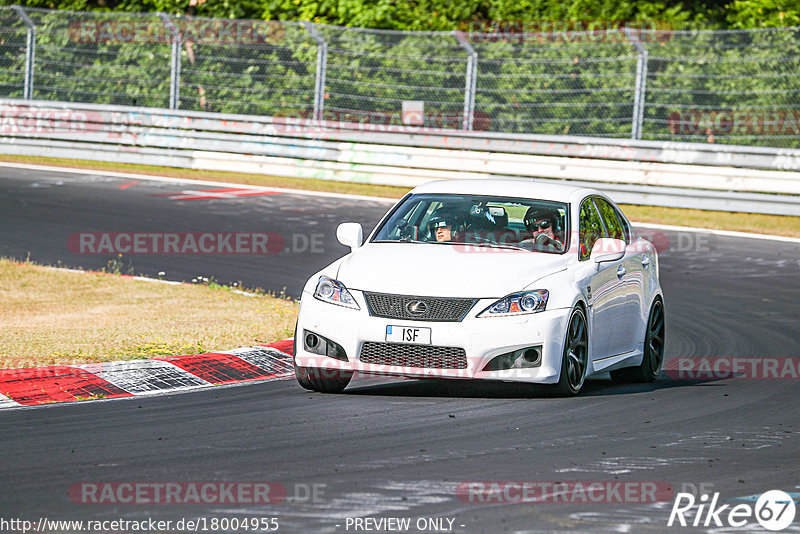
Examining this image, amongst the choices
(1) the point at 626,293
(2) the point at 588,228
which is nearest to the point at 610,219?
(2) the point at 588,228

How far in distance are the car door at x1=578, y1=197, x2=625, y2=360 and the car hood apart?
0.31 m

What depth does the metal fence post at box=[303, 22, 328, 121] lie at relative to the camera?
24.7 m

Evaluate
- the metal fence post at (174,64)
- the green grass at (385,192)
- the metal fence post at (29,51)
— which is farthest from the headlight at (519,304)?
the metal fence post at (29,51)

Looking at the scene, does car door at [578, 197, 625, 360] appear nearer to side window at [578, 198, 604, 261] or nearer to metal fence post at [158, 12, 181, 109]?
side window at [578, 198, 604, 261]

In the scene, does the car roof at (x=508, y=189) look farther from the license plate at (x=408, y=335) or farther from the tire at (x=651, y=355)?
the license plate at (x=408, y=335)

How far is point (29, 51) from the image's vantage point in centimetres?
2606

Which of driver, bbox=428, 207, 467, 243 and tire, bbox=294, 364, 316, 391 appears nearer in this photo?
tire, bbox=294, 364, 316, 391

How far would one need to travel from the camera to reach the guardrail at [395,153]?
2191cm

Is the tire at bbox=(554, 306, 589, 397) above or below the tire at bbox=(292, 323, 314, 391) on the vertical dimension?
above

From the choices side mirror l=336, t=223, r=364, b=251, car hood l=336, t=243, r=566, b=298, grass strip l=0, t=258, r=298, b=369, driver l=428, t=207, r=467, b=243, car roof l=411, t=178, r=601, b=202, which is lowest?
grass strip l=0, t=258, r=298, b=369

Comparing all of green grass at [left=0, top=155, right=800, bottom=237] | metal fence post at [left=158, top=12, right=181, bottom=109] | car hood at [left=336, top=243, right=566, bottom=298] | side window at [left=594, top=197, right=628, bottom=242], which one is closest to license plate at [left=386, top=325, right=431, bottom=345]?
car hood at [left=336, top=243, right=566, bottom=298]

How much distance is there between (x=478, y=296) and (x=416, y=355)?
21.7 inches

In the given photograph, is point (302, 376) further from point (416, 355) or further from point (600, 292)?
point (600, 292)

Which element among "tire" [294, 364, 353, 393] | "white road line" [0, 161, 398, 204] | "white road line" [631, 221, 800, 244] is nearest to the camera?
"tire" [294, 364, 353, 393]
